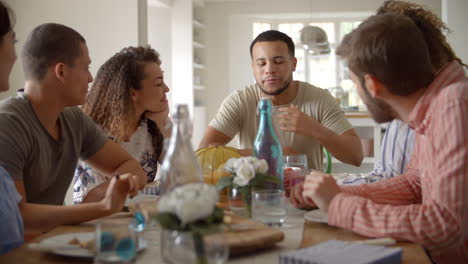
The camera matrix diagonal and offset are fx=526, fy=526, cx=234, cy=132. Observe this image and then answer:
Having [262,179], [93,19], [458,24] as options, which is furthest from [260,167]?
[458,24]

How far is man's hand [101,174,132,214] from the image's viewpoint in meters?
1.30

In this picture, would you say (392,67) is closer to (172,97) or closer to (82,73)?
(82,73)

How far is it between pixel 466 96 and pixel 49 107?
1.30m

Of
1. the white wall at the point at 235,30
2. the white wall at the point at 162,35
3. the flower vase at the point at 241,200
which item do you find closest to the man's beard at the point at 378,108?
the flower vase at the point at 241,200

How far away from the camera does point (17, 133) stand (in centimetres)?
164

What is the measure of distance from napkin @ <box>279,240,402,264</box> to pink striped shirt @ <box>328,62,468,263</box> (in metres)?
0.18

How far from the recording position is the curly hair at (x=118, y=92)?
2322mm

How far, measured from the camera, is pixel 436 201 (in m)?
1.12

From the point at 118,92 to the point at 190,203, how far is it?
5.32 feet

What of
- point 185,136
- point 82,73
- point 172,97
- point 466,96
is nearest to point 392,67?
point 466,96

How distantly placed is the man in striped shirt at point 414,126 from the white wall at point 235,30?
8935 mm

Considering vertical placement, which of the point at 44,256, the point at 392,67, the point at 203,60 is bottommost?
the point at 44,256

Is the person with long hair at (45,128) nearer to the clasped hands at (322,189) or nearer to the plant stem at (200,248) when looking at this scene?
the clasped hands at (322,189)

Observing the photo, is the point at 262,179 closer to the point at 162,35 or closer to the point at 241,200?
the point at 241,200
